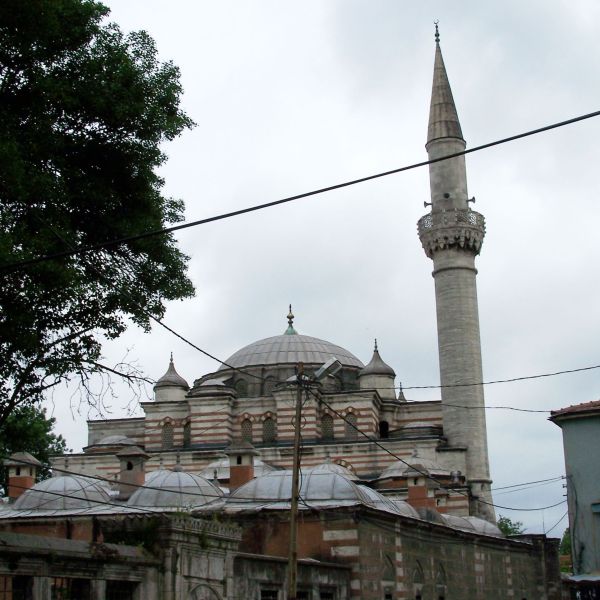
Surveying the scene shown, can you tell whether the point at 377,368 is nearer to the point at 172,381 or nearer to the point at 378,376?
the point at 378,376

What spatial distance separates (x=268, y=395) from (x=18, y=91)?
110ft

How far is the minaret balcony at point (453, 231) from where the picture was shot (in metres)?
43.7

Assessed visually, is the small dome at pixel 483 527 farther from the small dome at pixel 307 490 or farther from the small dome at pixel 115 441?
the small dome at pixel 115 441

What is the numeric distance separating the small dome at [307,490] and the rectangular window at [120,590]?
7291 mm

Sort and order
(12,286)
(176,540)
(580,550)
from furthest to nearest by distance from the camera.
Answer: (580,550) → (176,540) → (12,286)

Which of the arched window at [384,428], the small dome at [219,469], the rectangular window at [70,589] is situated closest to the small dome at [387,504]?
the rectangular window at [70,589]

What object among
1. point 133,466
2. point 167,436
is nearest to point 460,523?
point 133,466

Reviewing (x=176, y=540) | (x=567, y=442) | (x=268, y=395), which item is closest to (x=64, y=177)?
(x=176, y=540)

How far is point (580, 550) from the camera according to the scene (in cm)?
2564

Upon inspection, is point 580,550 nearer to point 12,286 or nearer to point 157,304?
point 157,304

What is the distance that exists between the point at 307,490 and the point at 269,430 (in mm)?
22396

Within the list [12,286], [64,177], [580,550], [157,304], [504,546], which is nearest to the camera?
[12,286]

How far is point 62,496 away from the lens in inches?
974

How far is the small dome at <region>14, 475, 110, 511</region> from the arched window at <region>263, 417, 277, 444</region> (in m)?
18.1
